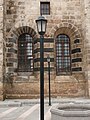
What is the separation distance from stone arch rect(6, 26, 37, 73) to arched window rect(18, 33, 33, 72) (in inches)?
14.3

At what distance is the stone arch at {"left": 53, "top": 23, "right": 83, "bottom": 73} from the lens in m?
18.4

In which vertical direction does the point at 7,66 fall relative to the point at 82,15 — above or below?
below

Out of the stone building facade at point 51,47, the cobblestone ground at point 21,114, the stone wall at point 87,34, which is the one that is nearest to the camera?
the cobblestone ground at point 21,114

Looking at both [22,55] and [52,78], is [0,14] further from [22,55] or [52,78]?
[52,78]

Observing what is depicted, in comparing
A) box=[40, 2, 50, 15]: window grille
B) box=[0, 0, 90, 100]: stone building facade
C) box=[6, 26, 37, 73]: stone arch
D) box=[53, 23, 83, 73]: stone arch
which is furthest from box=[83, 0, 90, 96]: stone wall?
box=[6, 26, 37, 73]: stone arch

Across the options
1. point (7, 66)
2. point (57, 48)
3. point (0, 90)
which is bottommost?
point (0, 90)

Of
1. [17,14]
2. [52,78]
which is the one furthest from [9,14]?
[52,78]

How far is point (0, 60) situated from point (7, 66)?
1634mm

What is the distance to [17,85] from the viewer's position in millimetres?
18109

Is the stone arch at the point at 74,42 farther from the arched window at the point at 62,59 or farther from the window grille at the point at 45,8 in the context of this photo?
the window grille at the point at 45,8

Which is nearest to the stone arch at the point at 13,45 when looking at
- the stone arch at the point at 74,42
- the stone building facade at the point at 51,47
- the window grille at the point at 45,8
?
the stone building facade at the point at 51,47

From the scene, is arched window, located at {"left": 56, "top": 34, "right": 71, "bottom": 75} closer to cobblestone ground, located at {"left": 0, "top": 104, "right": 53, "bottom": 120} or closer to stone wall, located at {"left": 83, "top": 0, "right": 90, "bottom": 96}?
stone wall, located at {"left": 83, "top": 0, "right": 90, "bottom": 96}

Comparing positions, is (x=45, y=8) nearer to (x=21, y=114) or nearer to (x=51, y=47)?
(x=51, y=47)

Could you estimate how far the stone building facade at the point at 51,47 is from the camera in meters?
18.0
